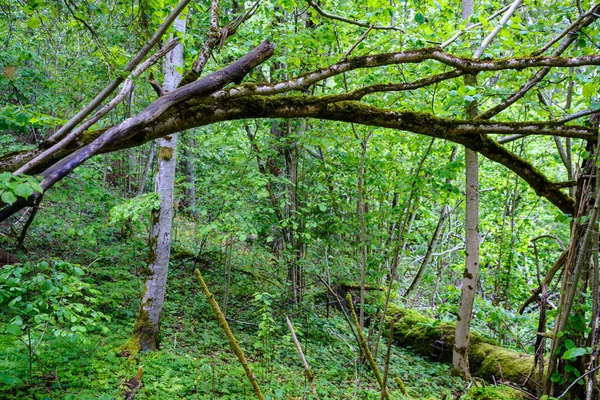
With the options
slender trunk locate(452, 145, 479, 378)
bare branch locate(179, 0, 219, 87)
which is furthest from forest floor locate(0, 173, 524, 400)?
bare branch locate(179, 0, 219, 87)

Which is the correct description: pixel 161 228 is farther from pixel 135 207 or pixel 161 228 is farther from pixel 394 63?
pixel 394 63

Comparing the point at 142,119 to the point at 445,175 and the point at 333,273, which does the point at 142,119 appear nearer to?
the point at 445,175

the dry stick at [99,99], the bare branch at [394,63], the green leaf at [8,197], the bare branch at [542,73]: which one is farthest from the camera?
the bare branch at [542,73]

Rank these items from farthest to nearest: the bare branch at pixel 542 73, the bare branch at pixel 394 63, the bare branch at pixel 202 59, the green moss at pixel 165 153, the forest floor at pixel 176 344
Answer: the green moss at pixel 165 153 → the forest floor at pixel 176 344 → the bare branch at pixel 542 73 → the bare branch at pixel 202 59 → the bare branch at pixel 394 63

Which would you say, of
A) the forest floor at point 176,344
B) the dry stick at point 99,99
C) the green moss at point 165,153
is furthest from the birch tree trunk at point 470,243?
the dry stick at point 99,99

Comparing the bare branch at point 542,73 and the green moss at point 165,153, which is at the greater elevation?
the bare branch at point 542,73

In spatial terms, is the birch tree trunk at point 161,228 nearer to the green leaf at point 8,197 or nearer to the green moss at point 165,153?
the green moss at point 165,153

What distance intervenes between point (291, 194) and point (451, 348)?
13.8ft

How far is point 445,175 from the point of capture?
5227 mm

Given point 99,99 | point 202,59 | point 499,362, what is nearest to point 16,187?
point 99,99

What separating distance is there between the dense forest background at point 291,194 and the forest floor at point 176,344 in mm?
43

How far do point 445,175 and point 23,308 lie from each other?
239 inches

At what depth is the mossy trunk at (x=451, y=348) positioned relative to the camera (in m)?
5.76

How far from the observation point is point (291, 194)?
7395 mm
